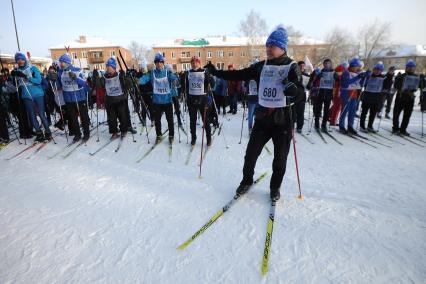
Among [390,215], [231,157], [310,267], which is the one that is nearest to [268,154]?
[231,157]

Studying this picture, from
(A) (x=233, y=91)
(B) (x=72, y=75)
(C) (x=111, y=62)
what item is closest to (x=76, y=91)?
(B) (x=72, y=75)

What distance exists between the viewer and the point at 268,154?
17.5ft

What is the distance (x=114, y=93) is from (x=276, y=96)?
4.75 m

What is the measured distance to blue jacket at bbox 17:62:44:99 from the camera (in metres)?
5.84

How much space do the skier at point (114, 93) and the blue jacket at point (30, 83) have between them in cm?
161

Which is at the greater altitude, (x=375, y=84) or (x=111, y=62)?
(x=111, y=62)

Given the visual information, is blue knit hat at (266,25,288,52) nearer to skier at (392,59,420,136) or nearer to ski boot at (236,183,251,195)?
ski boot at (236,183,251,195)

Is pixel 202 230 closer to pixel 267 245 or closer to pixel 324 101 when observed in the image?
pixel 267 245

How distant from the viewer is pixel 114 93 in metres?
6.29

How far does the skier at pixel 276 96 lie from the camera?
2.90 metres

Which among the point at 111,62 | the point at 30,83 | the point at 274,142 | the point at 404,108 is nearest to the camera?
the point at 274,142

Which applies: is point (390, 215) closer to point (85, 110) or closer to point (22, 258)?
point (22, 258)

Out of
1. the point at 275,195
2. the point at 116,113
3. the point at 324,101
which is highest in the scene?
the point at 324,101

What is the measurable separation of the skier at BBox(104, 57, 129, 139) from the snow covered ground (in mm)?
1990
